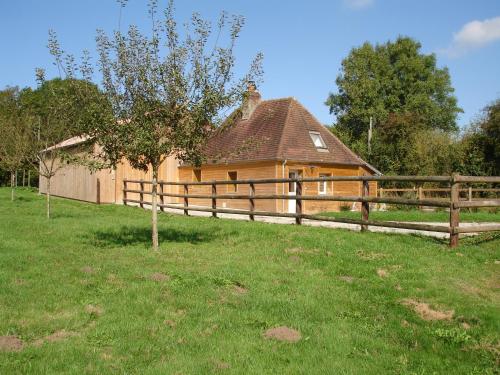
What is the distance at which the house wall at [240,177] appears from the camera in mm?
24172

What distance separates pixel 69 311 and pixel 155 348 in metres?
1.67

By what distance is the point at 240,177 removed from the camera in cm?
2584

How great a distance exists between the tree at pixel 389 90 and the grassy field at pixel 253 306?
42309 millimetres

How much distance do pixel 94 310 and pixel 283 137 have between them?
63.1ft

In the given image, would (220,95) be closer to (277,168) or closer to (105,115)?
(105,115)

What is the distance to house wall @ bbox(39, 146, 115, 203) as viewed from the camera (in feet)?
86.5

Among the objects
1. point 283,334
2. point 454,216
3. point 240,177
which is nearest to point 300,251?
point 454,216

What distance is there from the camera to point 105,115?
9742 millimetres

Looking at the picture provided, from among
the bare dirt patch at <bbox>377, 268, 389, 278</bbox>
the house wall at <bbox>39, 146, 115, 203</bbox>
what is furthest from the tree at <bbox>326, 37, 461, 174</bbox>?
the bare dirt patch at <bbox>377, 268, 389, 278</bbox>

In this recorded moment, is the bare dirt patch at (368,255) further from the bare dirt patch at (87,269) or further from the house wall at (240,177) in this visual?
the house wall at (240,177)

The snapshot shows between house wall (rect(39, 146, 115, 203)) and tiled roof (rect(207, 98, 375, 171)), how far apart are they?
5.57m

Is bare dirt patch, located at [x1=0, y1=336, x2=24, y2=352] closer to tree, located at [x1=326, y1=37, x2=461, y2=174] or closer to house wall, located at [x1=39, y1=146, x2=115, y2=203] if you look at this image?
house wall, located at [x1=39, y1=146, x2=115, y2=203]

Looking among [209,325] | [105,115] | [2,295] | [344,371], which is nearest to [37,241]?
[105,115]

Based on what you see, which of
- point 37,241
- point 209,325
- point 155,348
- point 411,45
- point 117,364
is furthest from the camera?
point 411,45
